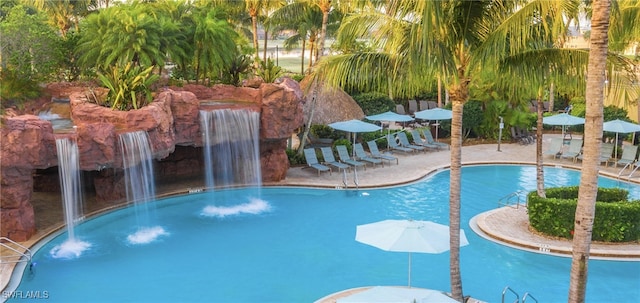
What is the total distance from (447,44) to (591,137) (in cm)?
333

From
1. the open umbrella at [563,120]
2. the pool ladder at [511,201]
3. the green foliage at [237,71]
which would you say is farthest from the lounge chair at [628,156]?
the green foliage at [237,71]

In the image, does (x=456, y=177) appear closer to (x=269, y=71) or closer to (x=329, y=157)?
(x=329, y=157)

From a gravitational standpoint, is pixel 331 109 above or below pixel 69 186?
above

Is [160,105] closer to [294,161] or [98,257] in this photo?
[98,257]

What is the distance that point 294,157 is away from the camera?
26188 millimetres

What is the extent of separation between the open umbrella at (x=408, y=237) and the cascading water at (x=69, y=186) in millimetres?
8777

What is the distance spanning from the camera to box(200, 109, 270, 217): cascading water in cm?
2059

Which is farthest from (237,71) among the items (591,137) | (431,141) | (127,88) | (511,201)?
(591,137)

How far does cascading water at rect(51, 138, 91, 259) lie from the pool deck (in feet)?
2.25

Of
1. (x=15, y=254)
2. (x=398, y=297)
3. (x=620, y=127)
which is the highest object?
(x=620, y=127)

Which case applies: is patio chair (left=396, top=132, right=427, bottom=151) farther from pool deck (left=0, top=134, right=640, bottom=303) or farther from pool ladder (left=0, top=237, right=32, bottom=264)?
pool ladder (left=0, top=237, right=32, bottom=264)

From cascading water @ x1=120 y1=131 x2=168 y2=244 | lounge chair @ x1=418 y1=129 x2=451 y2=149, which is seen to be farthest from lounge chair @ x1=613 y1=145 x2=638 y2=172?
cascading water @ x1=120 y1=131 x2=168 y2=244

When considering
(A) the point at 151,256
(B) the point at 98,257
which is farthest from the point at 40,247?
(A) the point at 151,256

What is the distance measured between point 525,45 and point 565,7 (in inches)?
41.3
